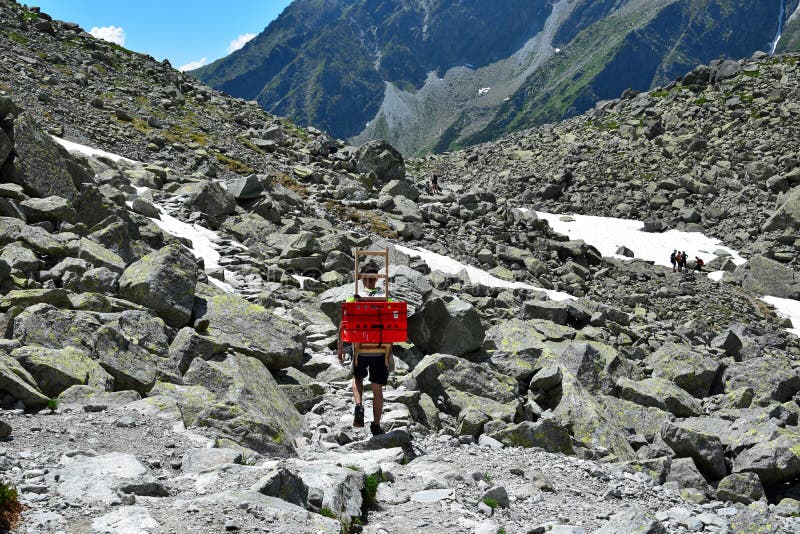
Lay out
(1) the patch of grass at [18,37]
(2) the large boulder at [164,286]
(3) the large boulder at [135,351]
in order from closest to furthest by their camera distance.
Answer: (3) the large boulder at [135,351] → (2) the large boulder at [164,286] → (1) the patch of grass at [18,37]

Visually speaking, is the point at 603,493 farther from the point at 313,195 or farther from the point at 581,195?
the point at 581,195

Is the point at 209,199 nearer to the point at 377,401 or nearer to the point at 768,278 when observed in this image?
the point at 377,401

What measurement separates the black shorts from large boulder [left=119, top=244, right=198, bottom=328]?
19.7ft

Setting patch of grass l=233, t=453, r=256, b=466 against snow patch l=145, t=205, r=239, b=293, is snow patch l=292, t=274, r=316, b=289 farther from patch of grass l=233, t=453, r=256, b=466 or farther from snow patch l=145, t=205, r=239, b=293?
patch of grass l=233, t=453, r=256, b=466

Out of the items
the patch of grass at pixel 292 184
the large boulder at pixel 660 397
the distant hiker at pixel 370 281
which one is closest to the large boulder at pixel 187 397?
the distant hiker at pixel 370 281

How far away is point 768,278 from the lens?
4953cm

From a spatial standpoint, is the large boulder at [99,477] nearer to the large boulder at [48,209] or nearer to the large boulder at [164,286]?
the large boulder at [164,286]

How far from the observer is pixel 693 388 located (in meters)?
24.8

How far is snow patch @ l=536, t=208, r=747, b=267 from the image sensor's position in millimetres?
56812

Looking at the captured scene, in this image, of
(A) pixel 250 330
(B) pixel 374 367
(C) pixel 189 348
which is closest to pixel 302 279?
(A) pixel 250 330

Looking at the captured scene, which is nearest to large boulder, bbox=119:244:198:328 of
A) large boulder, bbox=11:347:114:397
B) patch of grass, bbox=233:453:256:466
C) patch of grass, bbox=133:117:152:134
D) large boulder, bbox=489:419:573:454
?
large boulder, bbox=11:347:114:397

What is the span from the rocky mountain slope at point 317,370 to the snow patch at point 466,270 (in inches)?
10.3

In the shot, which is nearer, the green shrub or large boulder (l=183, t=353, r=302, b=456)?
the green shrub

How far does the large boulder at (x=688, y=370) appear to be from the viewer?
24781 mm
